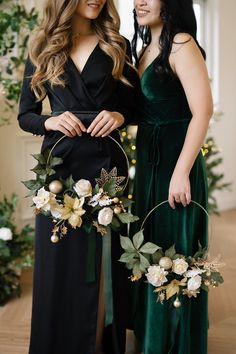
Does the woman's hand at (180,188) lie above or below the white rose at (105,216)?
above

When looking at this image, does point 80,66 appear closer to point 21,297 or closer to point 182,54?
point 182,54

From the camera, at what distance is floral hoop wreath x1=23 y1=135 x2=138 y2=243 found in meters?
1.83

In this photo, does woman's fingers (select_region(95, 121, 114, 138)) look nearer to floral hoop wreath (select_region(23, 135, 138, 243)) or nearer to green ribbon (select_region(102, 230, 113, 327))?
floral hoop wreath (select_region(23, 135, 138, 243))

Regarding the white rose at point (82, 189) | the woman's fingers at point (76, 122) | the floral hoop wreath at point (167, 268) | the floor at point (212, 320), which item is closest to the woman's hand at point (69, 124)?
the woman's fingers at point (76, 122)

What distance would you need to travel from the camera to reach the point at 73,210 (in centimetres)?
185

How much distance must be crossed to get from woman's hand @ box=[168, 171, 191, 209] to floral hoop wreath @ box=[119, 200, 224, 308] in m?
0.18

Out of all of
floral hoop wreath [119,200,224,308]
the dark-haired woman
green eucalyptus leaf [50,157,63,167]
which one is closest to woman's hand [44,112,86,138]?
green eucalyptus leaf [50,157,63,167]

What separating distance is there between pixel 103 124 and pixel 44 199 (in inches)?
15.3

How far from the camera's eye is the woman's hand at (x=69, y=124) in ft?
6.33

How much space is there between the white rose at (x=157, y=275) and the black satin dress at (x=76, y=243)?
12.2 inches

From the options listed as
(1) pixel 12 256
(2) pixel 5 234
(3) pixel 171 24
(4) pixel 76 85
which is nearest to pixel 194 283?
(4) pixel 76 85

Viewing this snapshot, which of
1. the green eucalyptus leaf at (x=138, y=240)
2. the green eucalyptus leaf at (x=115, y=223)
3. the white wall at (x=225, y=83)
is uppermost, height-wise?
the white wall at (x=225, y=83)

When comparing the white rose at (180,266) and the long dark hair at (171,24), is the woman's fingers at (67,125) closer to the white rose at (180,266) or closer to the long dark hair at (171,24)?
the long dark hair at (171,24)

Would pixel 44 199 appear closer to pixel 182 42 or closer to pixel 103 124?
pixel 103 124
